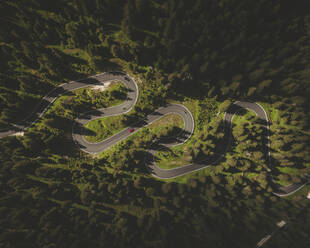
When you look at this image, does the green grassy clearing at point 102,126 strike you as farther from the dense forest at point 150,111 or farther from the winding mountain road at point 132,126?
the dense forest at point 150,111

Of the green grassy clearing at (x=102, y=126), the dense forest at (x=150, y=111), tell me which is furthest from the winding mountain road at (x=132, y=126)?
the dense forest at (x=150, y=111)

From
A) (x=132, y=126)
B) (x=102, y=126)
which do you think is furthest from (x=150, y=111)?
(x=102, y=126)

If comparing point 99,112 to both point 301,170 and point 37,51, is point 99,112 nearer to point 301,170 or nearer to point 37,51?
point 37,51

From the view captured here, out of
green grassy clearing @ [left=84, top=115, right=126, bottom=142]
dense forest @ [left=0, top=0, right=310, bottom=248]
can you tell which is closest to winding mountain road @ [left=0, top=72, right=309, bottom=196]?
green grassy clearing @ [left=84, top=115, right=126, bottom=142]

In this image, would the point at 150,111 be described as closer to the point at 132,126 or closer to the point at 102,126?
the point at 132,126

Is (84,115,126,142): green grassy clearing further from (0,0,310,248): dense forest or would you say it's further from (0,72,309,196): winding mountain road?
(0,0,310,248): dense forest
